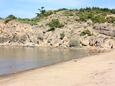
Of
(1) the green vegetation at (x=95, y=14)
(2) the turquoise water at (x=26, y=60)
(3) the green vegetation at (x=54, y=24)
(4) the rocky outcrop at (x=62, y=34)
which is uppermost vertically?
(1) the green vegetation at (x=95, y=14)

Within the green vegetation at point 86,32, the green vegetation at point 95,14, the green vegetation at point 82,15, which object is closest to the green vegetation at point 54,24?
Result: the green vegetation at point 82,15

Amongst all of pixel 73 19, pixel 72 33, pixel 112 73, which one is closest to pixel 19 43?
pixel 72 33

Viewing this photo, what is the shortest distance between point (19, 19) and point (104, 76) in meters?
72.7

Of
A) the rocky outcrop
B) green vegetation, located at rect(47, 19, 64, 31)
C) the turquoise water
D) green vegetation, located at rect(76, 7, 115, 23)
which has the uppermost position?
green vegetation, located at rect(76, 7, 115, 23)

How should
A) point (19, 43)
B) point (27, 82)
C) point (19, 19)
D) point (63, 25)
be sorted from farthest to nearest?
point (19, 19)
point (63, 25)
point (19, 43)
point (27, 82)

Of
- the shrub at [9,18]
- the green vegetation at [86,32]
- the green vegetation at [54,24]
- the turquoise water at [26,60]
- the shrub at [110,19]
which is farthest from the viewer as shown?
the shrub at [9,18]

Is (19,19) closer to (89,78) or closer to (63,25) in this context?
(63,25)

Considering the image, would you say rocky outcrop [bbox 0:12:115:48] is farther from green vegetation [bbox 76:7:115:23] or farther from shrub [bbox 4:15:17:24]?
shrub [bbox 4:15:17:24]

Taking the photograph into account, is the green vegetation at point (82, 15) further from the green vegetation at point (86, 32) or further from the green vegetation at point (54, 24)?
the green vegetation at point (86, 32)

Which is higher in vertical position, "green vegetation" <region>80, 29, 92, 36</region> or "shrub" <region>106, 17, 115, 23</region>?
"shrub" <region>106, 17, 115, 23</region>

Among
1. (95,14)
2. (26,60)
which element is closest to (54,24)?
(95,14)

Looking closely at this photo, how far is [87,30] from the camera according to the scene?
6925 cm

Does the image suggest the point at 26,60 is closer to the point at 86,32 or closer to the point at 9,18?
the point at 86,32

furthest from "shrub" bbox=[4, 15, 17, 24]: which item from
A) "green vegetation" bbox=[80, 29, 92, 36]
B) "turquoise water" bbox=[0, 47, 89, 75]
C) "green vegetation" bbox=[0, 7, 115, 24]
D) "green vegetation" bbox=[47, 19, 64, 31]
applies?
"turquoise water" bbox=[0, 47, 89, 75]
